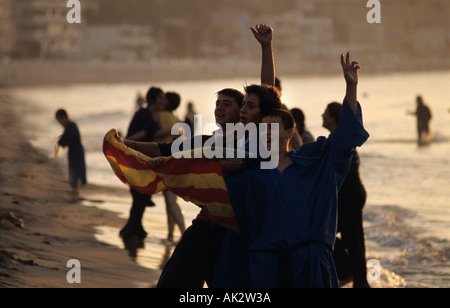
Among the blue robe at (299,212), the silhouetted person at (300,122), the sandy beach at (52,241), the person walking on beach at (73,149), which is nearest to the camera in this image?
the blue robe at (299,212)

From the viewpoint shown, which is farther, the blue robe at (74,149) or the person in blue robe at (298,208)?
the blue robe at (74,149)

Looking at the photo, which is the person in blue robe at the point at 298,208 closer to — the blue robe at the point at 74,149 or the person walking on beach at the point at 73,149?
the person walking on beach at the point at 73,149

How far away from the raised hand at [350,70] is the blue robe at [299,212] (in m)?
0.20

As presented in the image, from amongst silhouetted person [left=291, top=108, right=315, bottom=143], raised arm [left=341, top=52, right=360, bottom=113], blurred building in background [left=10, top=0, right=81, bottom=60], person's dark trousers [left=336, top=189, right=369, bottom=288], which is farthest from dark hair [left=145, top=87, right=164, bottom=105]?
blurred building in background [left=10, top=0, right=81, bottom=60]

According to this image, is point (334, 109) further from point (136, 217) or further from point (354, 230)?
point (136, 217)

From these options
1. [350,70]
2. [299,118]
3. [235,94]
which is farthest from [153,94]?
[350,70]

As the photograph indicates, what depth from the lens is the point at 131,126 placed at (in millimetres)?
8414

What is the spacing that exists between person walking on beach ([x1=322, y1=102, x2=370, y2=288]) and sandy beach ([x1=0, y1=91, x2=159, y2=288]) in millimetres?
1597

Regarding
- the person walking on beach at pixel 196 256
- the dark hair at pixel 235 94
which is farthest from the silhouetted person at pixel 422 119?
the person walking on beach at pixel 196 256

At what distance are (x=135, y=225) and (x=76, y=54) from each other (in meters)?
124

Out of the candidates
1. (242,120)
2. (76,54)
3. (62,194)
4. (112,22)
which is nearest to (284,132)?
(242,120)

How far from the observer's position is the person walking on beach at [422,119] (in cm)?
2396

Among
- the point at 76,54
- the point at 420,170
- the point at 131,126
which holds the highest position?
the point at 76,54
